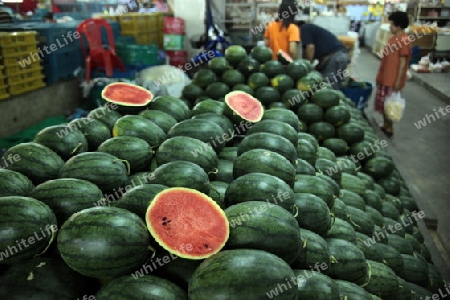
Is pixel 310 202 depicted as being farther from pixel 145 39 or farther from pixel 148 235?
pixel 145 39

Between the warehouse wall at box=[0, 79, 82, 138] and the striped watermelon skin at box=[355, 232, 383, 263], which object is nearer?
the striped watermelon skin at box=[355, 232, 383, 263]

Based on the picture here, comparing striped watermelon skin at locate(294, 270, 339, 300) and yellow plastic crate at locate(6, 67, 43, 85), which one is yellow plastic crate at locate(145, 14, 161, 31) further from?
striped watermelon skin at locate(294, 270, 339, 300)

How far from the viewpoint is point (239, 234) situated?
1381 mm

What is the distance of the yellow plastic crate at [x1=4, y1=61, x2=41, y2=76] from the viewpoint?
528 cm

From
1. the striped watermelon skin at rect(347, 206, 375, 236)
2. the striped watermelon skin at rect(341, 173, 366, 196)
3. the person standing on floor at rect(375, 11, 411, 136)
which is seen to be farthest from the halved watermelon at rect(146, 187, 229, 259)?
the person standing on floor at rect(375, 11, 411, 136)

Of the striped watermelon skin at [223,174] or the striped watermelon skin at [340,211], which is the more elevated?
the striped watermelon skin at [223,174]

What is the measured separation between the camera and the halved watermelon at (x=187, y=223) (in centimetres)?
131

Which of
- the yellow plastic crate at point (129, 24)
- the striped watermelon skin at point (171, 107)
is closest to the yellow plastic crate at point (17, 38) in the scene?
the yellow plastic crate at point (129, 24)

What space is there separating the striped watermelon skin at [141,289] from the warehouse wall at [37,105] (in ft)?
16.1

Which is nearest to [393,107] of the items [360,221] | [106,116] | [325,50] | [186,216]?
[325,50]

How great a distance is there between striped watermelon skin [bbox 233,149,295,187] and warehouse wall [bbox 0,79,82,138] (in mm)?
4586

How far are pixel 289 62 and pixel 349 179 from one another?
151cm

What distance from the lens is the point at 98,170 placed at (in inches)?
66.4

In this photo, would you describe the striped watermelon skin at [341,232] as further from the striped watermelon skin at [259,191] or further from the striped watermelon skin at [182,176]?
the striped watermelon skin at [182,176]
